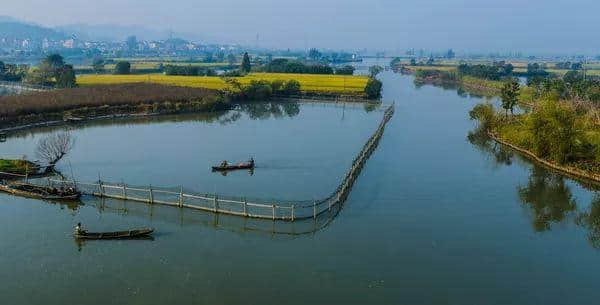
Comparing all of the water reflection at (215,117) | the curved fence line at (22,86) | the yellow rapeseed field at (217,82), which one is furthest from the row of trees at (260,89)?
the curved fence line at (22,86)

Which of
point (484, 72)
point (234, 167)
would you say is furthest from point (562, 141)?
point (484, 72)

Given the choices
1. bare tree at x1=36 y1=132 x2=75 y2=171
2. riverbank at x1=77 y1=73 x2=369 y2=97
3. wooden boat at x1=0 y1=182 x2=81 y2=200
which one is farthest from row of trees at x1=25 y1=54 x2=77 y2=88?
wooden boat at x1=0 y1=182 x2=81 y2=200

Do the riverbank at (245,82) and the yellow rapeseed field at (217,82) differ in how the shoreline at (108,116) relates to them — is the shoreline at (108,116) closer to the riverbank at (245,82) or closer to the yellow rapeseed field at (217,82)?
the riverbank at (245,82)

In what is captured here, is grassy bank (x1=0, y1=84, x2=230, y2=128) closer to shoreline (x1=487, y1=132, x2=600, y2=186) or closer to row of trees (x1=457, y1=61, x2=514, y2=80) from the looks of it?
shoreline (x1=487, y1=132, x2=600, y2=186)

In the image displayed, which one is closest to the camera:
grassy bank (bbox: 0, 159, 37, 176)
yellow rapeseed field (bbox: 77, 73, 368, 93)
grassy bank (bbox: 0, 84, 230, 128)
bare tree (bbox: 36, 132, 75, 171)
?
grassy bank (bbox: 0, 159, 37, 176)

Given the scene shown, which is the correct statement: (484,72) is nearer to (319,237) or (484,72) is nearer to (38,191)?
(319,237)
